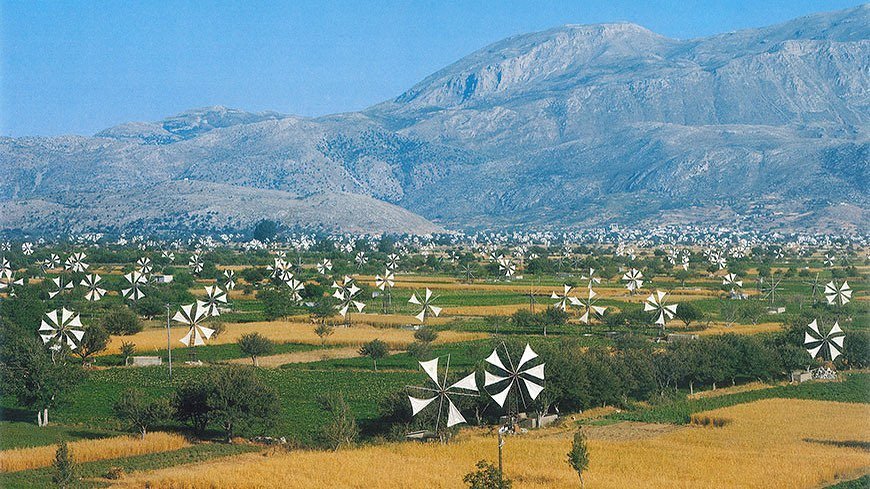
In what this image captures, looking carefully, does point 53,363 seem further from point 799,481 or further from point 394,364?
point 799,481

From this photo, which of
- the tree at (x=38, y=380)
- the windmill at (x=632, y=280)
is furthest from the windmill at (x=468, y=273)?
the tree at (x=38, y=380)

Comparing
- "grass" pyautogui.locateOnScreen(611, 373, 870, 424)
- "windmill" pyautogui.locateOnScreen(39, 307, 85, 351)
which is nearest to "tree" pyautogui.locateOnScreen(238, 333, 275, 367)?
"windmill" pyautogui.locateOnScreen(39, 307, 85, 351)

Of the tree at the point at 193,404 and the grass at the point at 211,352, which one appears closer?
the tree at the point at 193,404

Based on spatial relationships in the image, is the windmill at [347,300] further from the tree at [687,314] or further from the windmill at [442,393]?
the windmill at [442,393]

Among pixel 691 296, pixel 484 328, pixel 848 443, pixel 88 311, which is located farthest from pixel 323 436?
pixel 691 296

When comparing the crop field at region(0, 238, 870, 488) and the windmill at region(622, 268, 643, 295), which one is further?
the windmill at region(622, 268, 643, 295)

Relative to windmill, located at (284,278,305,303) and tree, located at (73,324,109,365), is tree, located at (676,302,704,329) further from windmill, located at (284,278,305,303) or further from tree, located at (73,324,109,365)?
tree, located at (73,324,109,365)
